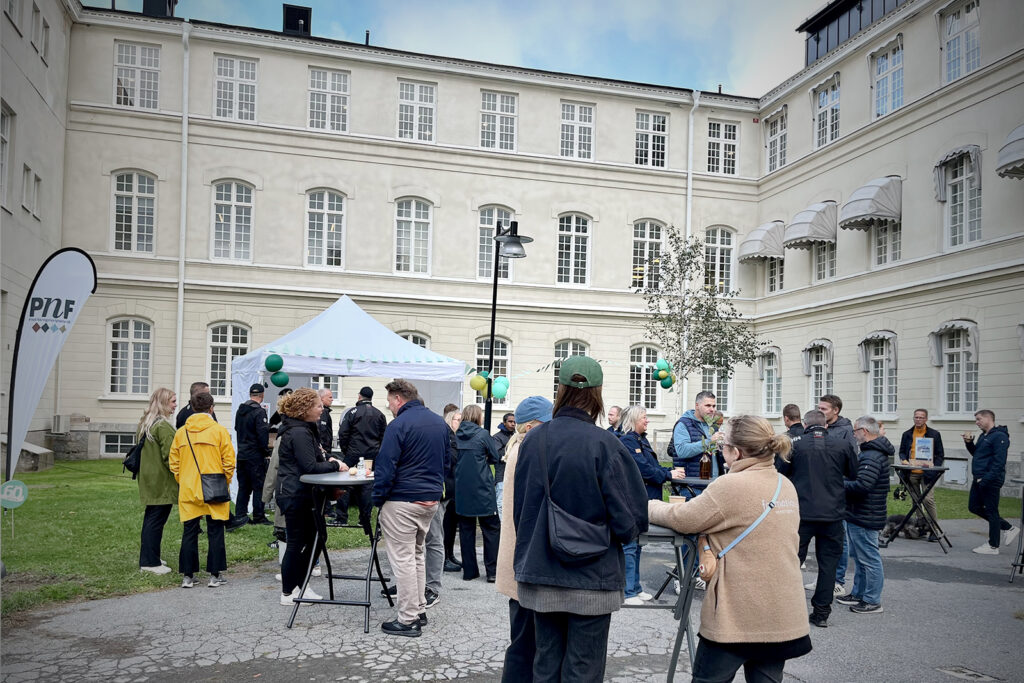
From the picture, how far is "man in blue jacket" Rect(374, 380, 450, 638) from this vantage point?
6.35 m

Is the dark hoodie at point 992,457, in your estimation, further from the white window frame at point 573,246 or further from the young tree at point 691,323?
the white window frame at point 573,246

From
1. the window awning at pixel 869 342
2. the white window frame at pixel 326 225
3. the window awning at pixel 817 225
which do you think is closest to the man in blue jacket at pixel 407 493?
the window awning at pixel 869 342

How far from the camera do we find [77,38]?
2458 cm

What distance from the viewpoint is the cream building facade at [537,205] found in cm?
2183

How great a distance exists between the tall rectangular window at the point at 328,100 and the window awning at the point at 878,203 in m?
16.2

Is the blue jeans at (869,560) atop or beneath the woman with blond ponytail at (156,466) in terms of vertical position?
beneath

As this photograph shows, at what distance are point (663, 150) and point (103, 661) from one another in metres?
27.5

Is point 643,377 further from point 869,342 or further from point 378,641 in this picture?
point 378,641

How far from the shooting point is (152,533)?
8.30 metres

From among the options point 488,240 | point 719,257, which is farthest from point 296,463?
point 719,257

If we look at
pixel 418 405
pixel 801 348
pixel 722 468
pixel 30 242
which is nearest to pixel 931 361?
pixel 801 348

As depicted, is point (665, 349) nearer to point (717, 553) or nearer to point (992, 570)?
point (992, 570)

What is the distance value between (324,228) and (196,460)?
65.1 feet

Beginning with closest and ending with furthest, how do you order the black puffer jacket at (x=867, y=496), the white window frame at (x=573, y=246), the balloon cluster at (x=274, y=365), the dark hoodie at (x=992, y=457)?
the black puffer jacket at (x=867, y=496) < the dark hoodie at (x=992, y=457) < the balloon cluster at (x=274, y=365) < the white window frame at (x=573, y=246)
